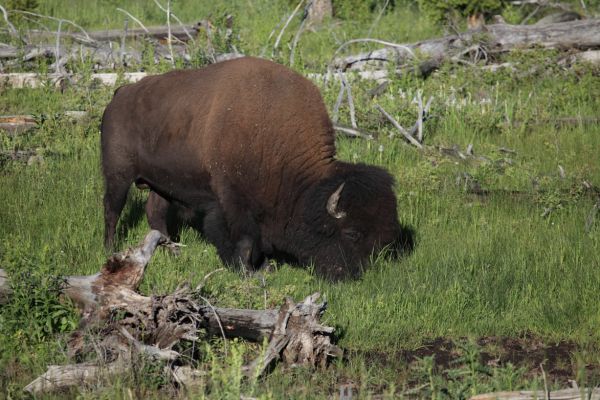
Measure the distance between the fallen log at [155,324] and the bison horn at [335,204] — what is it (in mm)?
1570

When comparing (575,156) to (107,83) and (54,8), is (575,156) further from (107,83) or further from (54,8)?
(54,8)

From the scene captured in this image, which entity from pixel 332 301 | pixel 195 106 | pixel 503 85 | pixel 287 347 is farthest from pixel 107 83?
pixel 287 347

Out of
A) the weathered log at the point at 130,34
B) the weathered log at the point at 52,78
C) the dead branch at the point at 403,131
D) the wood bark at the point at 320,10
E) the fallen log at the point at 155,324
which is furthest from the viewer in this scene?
the wood bark at the point at 320,10

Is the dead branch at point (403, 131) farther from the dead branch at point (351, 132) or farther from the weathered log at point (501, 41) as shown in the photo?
the weathered log at point (501, 41)

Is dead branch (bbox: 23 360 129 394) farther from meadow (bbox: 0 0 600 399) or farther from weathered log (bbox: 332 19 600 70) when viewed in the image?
weathered log (bbox: 332 19 600 70)

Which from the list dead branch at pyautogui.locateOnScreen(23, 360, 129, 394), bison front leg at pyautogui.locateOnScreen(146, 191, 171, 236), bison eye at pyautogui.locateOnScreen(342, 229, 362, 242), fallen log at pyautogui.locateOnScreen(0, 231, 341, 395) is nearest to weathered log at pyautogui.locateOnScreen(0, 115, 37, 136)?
bison front leg at pyautogui.locateOnScreen(146, 191, 171, 236)

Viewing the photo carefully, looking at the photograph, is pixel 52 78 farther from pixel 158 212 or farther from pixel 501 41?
pixel 501 41

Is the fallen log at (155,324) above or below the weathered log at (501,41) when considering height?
below

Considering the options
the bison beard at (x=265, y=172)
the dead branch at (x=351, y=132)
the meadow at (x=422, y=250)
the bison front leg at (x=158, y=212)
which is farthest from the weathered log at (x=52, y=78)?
the bison beard at (x=265, y=172)

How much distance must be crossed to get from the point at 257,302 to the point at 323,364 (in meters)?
0.86

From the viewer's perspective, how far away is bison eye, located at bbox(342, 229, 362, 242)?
7027mm

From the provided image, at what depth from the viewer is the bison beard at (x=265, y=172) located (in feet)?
23.1

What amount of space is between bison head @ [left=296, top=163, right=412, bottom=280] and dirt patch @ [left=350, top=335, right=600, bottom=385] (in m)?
1.19

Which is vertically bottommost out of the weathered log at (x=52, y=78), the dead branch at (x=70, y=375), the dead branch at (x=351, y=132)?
the dead branch at (x=70, y=375)
